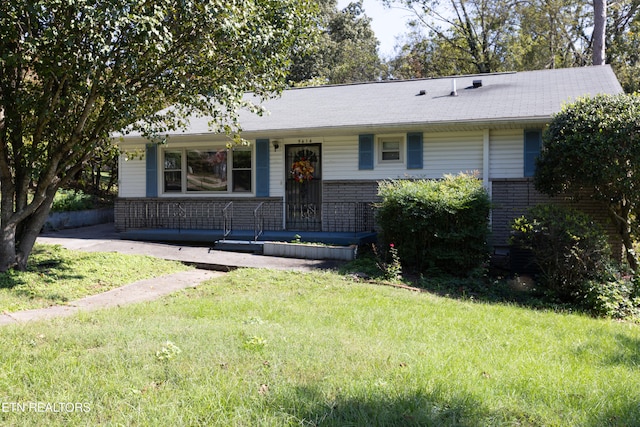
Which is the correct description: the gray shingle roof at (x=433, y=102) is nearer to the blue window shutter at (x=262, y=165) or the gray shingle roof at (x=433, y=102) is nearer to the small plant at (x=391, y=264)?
the blue window shutter at (x=262, y=165)

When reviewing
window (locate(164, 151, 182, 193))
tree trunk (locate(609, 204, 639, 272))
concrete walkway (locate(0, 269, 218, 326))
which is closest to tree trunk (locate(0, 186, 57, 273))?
concrete walkway (locate(0, 269, 218, 326))

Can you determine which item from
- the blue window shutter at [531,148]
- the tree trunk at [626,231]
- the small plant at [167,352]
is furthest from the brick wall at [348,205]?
the small plant at [167,352]

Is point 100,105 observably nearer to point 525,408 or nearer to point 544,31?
point 525,408

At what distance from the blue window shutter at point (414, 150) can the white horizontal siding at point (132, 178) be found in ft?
24.9

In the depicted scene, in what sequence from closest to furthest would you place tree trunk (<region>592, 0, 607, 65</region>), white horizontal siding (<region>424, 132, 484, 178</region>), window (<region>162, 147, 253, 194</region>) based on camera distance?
1. white horizontal siding (<region>424, 132, 484, 178</region>)
2. window (<region>162, 147, 253, 194</region>)
3. tree trunk (<region>592, 0, 607, 65</region>)

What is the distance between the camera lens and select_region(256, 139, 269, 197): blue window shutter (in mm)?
12945

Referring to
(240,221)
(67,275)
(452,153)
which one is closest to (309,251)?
(240,221)

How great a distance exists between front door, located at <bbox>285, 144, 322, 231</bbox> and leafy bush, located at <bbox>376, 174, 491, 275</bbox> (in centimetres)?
366

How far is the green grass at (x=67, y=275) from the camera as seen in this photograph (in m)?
6.81

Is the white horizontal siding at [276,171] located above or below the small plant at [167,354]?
above

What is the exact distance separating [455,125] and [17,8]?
8553 millimetres

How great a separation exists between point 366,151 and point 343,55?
22.3 meters

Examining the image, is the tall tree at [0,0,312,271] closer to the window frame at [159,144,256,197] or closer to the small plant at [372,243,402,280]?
the small plant at [372,243,402,280]

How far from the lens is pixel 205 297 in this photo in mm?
7184
